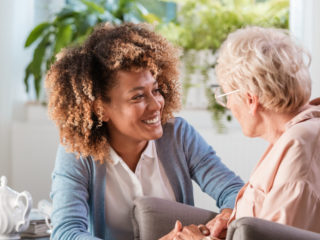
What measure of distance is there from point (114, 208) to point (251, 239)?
88 centimetres

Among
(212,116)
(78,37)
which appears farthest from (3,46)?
(212,116)

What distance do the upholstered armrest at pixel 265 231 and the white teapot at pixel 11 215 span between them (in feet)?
3.53

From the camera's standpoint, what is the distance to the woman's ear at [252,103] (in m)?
1.48

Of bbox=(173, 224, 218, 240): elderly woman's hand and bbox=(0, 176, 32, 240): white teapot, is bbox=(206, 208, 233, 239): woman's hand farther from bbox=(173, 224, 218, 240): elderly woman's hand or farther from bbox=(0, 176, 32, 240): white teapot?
bbox=(0, 176, 32, 240): white teapot

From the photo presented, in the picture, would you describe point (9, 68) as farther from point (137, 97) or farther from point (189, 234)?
point (189, 234)

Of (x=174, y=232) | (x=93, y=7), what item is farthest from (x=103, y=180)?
(x=93, y=7)

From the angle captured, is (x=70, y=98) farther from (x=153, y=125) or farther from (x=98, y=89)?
(x=153, y=125)

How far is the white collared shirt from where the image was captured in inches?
79.7

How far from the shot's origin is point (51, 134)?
376cm

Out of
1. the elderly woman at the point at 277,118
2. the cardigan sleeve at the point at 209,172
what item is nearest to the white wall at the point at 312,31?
the cardigan sleeve at the point at 209,172

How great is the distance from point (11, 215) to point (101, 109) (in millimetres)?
510

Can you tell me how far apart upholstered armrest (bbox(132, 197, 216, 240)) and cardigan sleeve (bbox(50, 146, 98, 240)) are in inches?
7.1

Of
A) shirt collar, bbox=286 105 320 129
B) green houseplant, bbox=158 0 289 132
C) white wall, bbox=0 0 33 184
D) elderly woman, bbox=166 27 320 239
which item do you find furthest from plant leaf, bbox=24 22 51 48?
shirt collar, bbox=286 105 320 129

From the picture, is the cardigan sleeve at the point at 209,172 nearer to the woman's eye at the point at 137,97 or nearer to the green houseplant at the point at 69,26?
the woman's eye at the point at 137,97
